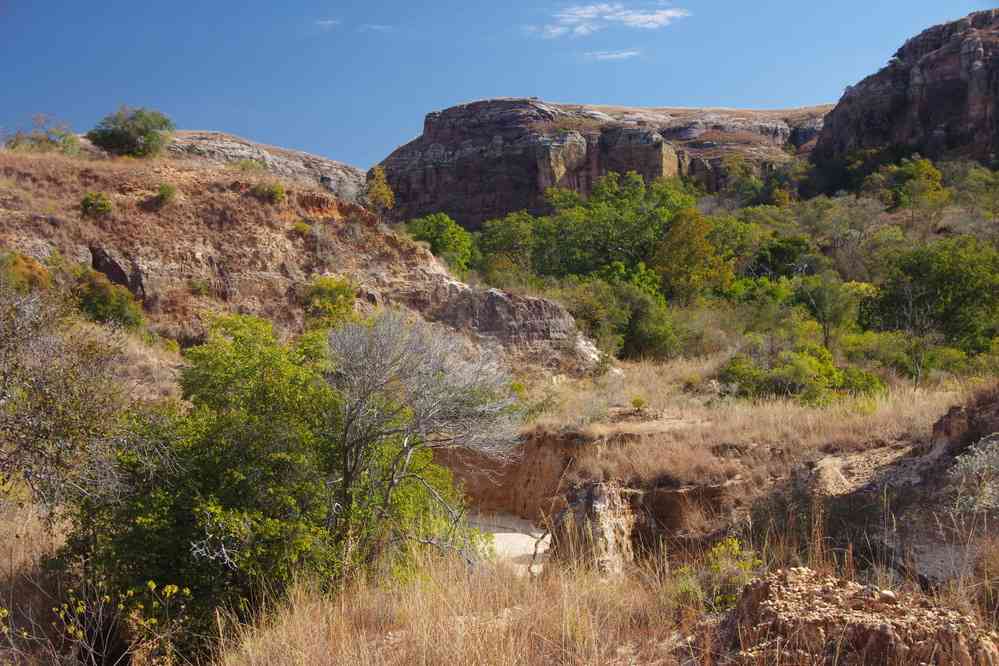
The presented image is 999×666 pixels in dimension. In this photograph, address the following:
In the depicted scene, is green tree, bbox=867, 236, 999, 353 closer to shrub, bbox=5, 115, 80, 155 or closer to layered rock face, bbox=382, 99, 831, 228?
shrub, bbox=5, 115, 80, 155

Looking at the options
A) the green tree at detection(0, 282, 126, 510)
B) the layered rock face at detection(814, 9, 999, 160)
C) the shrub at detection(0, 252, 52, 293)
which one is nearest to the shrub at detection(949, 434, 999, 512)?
the green tree at detection(0, 282, 126, 510)

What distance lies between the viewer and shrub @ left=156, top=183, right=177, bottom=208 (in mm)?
20281

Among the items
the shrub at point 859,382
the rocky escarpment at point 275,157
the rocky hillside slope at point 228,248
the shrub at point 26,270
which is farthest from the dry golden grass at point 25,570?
the rocky escarpment at point 275,157

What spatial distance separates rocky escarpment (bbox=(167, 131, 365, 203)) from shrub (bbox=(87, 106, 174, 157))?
21.8 m

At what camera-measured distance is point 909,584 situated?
409cm

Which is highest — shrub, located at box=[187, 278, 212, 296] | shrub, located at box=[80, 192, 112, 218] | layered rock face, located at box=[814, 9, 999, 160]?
layered rock face, located at box=[814, 9, 999, 160]

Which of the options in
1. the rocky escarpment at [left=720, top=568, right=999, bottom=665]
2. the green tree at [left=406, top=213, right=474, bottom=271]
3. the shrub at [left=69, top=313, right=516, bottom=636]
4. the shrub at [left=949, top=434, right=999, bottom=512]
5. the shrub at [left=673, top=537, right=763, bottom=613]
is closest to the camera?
the rocky escarpment at [left=720, top=568, right=999, bottom=665]

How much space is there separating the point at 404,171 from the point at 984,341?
202ft

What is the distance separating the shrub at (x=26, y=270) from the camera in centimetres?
1515

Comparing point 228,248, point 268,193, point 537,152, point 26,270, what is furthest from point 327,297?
point 537,152

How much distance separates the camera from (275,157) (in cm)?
5662

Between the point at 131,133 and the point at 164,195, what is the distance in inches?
Result: 184

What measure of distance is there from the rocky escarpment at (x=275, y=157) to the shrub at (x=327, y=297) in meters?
27.8

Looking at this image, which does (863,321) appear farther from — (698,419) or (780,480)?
(780,480)
